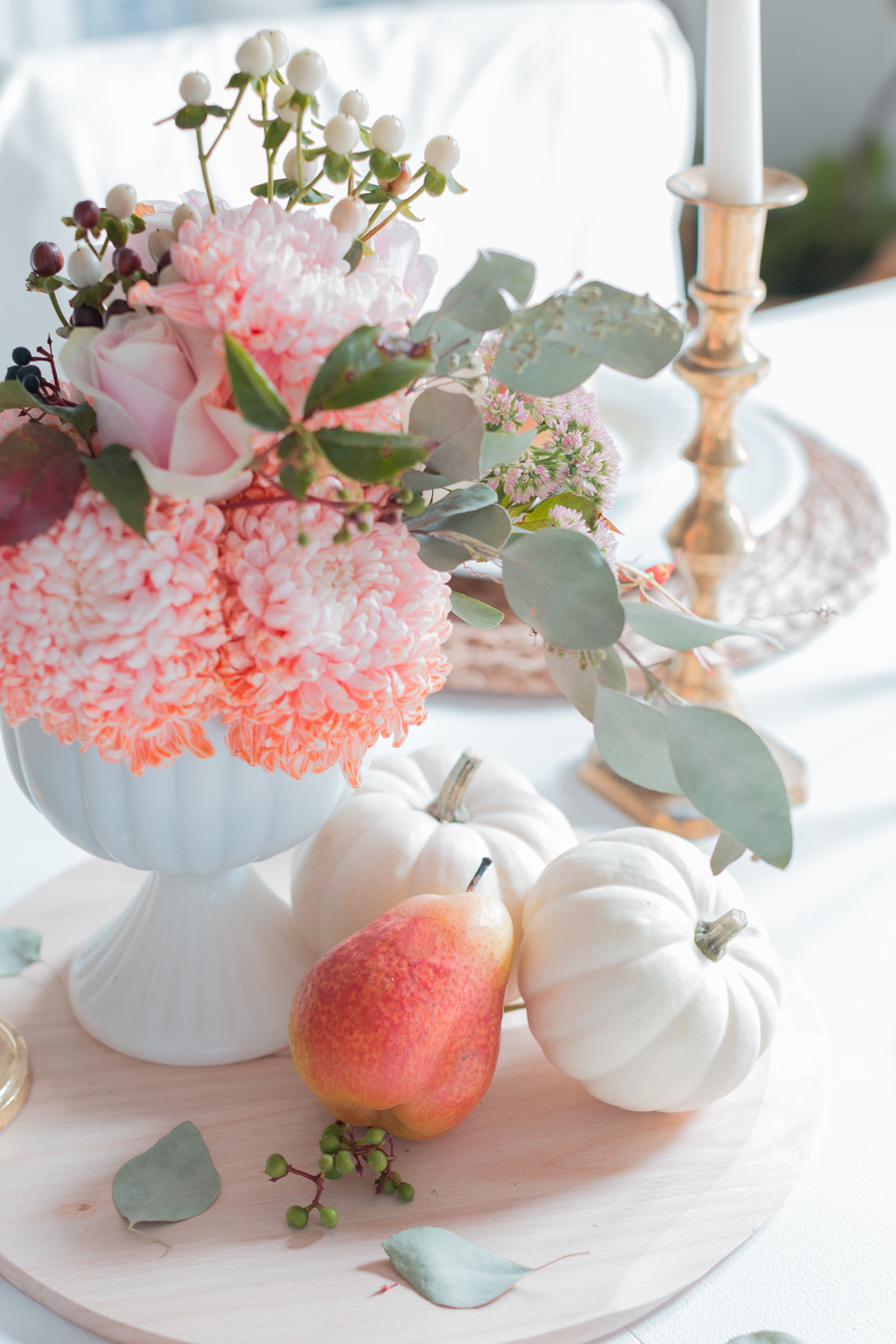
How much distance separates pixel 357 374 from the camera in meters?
0.44

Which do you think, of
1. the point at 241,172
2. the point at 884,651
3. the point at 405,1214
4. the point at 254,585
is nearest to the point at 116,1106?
the point at 405,1214

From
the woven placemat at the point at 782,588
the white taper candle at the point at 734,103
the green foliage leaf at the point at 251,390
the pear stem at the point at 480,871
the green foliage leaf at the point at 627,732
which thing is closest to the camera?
the green foliage leaf at the point at 251,390

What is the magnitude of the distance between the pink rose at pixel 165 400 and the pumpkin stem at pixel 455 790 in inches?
10.1

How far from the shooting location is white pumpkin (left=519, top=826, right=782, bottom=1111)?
58 centimetres

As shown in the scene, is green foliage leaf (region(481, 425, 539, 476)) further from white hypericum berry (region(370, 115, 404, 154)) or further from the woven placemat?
the woven placemat

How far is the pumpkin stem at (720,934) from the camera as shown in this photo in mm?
593

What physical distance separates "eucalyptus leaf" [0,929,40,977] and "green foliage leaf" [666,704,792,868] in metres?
0.44

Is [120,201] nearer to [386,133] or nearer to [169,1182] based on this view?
[386,133]

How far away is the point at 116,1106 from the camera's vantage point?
629 mm

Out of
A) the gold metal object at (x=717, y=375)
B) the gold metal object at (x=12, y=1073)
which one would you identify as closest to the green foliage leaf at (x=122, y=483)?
the gold metal object at (x=12, y=1073)

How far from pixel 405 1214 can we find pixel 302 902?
0.61 ft

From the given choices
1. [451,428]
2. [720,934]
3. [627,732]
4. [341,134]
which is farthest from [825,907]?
[341,134]

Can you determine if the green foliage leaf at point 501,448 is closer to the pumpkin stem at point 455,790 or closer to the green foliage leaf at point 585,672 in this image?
the green foliage leaf at point 585,672

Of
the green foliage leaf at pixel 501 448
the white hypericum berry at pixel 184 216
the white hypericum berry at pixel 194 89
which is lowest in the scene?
the green foliage leaf at pixel 501 448
